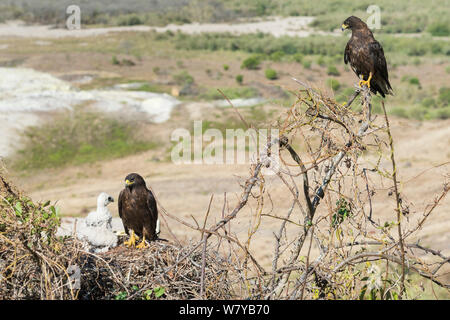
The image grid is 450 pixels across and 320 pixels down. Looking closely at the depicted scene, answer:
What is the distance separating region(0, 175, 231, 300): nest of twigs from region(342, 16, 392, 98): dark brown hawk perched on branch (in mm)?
2449

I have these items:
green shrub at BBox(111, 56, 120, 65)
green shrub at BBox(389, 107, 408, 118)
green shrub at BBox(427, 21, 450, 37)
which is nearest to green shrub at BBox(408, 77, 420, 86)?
green shrub at BBox(389, 107, 408, 118)

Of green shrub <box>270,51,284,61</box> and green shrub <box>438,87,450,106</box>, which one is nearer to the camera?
green shrub <box>438,87,450,106</box>

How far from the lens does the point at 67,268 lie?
3207mm

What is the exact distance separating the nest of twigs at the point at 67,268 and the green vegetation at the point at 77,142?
15.7 meters

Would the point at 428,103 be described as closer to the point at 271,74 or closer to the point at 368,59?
the point at 271,74

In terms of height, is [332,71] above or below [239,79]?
above

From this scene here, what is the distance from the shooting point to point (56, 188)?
1747 centimetres

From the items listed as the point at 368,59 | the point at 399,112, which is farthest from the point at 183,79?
the point at 368,59

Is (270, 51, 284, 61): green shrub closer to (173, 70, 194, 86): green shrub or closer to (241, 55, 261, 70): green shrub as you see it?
(241, 55, 261, 70): green shrub

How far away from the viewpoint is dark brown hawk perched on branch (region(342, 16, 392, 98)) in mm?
5461

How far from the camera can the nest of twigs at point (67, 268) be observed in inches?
121

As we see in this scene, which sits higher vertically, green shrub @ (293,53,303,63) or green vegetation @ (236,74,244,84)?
green shrub @ (293,53,303,63)

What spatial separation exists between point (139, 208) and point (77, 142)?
15243 millimetres
